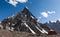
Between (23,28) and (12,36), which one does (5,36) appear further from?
(23,28)

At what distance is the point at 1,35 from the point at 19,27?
6369 inches

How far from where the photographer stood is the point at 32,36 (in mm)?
38875

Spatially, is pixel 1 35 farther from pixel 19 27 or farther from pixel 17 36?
pixel 19 27

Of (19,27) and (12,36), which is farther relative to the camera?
(19,27)

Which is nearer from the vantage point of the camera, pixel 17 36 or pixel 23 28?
pixel 17 36

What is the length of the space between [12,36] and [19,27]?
162066mm

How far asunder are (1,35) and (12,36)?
9.07 ft

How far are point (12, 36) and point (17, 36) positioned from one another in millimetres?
1264

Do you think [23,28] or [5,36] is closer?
[5,36]

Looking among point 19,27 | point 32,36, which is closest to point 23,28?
point 19,27

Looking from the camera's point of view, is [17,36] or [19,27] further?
[19,27]

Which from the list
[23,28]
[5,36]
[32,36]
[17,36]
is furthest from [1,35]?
[23,28]

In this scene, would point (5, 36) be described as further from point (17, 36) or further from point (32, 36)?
point (32, 36)

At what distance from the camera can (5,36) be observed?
37375mm
